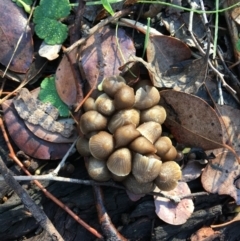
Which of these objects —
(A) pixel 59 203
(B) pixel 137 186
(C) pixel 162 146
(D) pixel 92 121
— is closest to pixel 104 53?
(D) pixel 92 121

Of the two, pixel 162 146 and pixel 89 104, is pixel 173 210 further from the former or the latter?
pixel 89 104

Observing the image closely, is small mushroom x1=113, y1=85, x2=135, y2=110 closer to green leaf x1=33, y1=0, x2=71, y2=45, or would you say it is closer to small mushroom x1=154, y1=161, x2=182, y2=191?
small mushroom x1=154, y1=161, x2=182, y2=191

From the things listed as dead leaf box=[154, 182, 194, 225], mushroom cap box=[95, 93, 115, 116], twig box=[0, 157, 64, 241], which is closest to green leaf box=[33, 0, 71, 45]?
mushroom cap box=[95, 93, 115, 116]

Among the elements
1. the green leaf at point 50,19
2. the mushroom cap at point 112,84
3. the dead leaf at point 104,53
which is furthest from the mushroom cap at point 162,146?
the green leaf at point 50,19

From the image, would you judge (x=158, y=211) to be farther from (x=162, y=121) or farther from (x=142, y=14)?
(x=142, y=14)

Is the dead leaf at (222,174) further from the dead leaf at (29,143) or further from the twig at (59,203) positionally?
the dead leaf at (29,143)

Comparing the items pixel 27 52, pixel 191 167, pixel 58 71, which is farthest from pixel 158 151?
pixel 27 52
